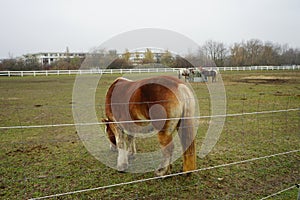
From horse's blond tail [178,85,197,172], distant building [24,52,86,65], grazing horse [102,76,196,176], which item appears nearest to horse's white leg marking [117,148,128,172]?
grazing horse [102,76,196,176]

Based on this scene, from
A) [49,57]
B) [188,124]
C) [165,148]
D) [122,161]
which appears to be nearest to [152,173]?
[122,161]

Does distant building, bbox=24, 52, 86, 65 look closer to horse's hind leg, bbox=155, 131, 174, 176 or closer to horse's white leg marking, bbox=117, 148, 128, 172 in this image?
horse's white leg marking, bbox=117, 148, 128, 172

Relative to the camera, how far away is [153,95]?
3.00m

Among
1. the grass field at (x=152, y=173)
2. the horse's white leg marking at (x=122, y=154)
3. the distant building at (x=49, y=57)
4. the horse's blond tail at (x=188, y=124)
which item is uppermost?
the distant building at (x=49, y=57)

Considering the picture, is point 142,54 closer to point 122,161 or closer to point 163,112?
point 163,112

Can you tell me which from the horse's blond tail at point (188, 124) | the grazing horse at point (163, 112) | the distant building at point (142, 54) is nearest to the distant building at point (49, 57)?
the distant building at point (142, 54)

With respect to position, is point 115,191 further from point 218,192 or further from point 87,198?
point 218,192

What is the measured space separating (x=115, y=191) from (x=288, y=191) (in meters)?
2.26

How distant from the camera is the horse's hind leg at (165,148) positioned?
9.52 feet

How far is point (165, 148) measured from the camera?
9.82ft

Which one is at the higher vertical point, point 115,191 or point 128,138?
point 128,138

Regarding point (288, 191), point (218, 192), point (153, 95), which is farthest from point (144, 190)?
point (288, 191)

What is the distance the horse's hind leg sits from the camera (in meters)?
2.90

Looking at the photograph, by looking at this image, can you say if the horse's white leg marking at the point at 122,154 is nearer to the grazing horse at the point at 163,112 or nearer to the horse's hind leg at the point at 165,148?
the grazing horse at the point at 163,112
